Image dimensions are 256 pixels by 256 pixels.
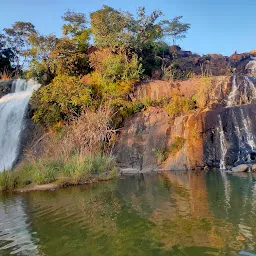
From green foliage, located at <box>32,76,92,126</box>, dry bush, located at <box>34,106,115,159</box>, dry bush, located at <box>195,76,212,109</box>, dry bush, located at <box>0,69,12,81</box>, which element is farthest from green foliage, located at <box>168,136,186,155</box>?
dry bush, located at <box>0,69,12,81</box>

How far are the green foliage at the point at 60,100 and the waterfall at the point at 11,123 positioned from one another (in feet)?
3.70

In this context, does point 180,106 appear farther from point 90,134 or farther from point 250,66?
point 250,66

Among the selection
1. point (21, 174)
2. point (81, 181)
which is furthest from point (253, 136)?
point (21, 174)

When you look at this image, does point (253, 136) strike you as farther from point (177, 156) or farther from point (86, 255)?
point (86, 255)

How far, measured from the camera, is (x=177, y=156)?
18844 mm

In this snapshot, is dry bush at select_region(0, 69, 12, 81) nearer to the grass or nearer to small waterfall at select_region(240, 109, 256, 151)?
the grass

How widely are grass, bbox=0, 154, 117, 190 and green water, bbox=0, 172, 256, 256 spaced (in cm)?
180

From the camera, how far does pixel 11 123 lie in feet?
75.9

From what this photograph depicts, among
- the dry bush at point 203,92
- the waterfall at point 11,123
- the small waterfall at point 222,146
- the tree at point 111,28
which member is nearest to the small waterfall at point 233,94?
the dry bush at point 203,92

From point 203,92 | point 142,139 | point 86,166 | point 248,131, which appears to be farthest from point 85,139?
point 248,131

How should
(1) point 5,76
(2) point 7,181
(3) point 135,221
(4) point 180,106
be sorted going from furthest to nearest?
(1) point 5,76
(4) point 180,106
(2) point 7,181
(3) point 135,221

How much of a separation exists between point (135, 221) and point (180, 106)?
13.3 meters

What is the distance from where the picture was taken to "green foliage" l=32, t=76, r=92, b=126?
22.0m

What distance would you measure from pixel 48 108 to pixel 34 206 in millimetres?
13611
